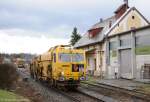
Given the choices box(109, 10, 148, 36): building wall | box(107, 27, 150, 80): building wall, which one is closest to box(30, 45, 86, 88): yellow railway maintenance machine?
box(107, 27, 150, 80): building wall

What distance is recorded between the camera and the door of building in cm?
4153

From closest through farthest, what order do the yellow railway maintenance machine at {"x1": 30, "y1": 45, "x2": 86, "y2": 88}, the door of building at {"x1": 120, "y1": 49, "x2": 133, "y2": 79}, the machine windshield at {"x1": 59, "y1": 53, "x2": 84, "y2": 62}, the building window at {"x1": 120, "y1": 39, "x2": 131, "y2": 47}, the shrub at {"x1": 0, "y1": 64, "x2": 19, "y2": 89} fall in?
the shrub at {"x1": 0, "y1": 64, "x2": 19, "y2": 89} → the yellow railway maintenance machine at {"x1": 30, "y1": 45, "x2": 86, "y2": 88} → the machine windshield at {"x1": 59, "y1": 53, "x2": 84, "y2": 62} → the door of building at {"x1": 120, "y1": 49, "x2": 133, "y2": 79} → the building window at {"x1": 120, "y1": 39, "x2": 131, "y2": 47}

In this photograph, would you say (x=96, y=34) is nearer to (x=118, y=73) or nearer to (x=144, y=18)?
(x=144, y=18)

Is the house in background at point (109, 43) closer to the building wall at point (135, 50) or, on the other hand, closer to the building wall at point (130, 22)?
the building wall at point (130, 22)

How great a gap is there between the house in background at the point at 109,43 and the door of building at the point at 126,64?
849 millimetres

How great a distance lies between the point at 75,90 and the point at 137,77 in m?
11.3

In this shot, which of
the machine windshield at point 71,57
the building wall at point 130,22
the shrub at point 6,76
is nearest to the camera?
the shrub at point 6,76

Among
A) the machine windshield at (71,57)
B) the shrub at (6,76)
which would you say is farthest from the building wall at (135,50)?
the shrub at (6,76)

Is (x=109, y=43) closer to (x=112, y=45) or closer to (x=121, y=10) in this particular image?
(x=112, y=45)

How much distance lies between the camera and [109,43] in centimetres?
4947

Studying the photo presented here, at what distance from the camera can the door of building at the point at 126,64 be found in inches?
1635

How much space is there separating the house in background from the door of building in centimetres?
85

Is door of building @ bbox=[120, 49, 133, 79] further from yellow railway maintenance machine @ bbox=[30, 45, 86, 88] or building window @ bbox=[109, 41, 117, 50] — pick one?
yellow railway maintenance machine @ bbox=[30, 45, 86, 88]

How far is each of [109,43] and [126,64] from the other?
7255 millimetres
